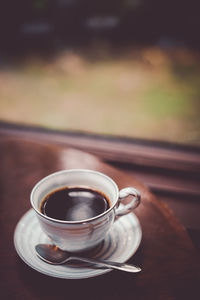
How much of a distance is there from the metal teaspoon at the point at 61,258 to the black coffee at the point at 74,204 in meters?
0.05

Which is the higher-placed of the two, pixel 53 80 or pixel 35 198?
pixel 53 80

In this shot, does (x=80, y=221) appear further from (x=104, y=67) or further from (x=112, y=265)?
(x=104, y=67)

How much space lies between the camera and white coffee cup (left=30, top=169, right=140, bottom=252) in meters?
0.46

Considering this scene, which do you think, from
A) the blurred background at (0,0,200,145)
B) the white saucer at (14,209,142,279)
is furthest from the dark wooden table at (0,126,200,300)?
the blurred background at (0,0,200,145)

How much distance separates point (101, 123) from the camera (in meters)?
2.08

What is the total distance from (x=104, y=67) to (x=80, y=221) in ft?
6.80

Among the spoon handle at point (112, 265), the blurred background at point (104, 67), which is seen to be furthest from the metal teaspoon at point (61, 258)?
the blurred background at point (104, 67)

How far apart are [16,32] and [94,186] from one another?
5.35ft

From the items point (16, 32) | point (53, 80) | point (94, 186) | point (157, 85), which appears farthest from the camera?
point (53, 80)

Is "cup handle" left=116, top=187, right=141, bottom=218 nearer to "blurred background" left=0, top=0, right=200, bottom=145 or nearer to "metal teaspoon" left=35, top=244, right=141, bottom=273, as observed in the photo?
"metal teaspoon" left=35, top=244, right=141, bottom=273

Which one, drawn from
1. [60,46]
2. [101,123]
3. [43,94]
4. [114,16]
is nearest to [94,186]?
[114,16]

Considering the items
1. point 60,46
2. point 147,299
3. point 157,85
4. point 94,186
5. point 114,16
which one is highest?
point 114,16

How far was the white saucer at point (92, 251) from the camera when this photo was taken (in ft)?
1.53

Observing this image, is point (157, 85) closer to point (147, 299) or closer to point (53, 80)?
point (53, 80)
